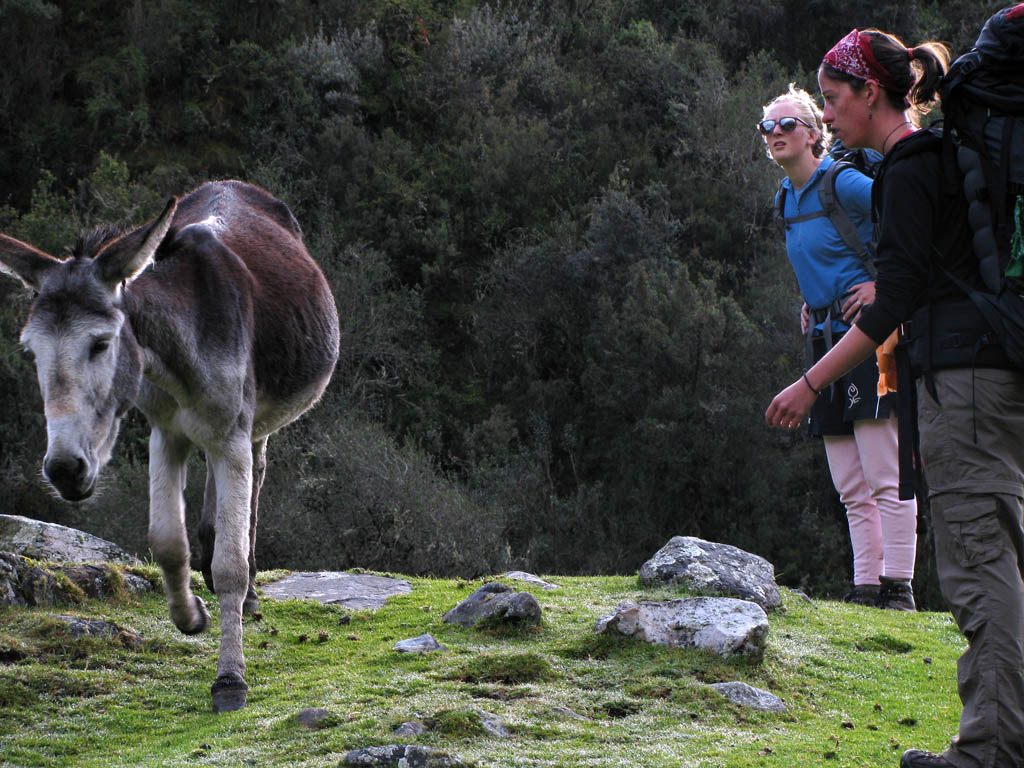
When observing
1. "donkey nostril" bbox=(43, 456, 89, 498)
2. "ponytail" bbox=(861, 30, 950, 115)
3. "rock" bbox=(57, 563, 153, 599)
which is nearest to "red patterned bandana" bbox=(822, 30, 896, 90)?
"ponytail" bbox=(861, 30, 950, 115)

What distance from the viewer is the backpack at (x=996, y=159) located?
342 cm

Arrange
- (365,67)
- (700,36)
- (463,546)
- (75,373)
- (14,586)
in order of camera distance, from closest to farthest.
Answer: (75,373) < (14,586) < (463,546) < (365,67) < (700,36)

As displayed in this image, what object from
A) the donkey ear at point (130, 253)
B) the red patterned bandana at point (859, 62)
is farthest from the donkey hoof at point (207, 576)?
the red patterned bandana at point (859, 62)

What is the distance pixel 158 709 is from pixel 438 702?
135 cm

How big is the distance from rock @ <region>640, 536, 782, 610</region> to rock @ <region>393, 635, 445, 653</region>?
1.99 m

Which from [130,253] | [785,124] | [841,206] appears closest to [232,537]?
[130,253]

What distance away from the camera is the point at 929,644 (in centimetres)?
636

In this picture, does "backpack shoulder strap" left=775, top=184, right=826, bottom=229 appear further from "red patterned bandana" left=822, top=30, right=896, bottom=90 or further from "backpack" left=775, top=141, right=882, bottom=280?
"red patterned bandana" left=822, top=30, right=896, bottom=90

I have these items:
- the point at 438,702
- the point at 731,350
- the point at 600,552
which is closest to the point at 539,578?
the point at 438,702

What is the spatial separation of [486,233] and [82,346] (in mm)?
28977

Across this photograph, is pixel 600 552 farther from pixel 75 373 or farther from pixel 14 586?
pixel 75 373

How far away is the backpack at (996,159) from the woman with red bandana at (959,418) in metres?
0.09

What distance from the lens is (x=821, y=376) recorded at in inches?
149

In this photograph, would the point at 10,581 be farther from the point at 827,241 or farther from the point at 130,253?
the point at 827,241
